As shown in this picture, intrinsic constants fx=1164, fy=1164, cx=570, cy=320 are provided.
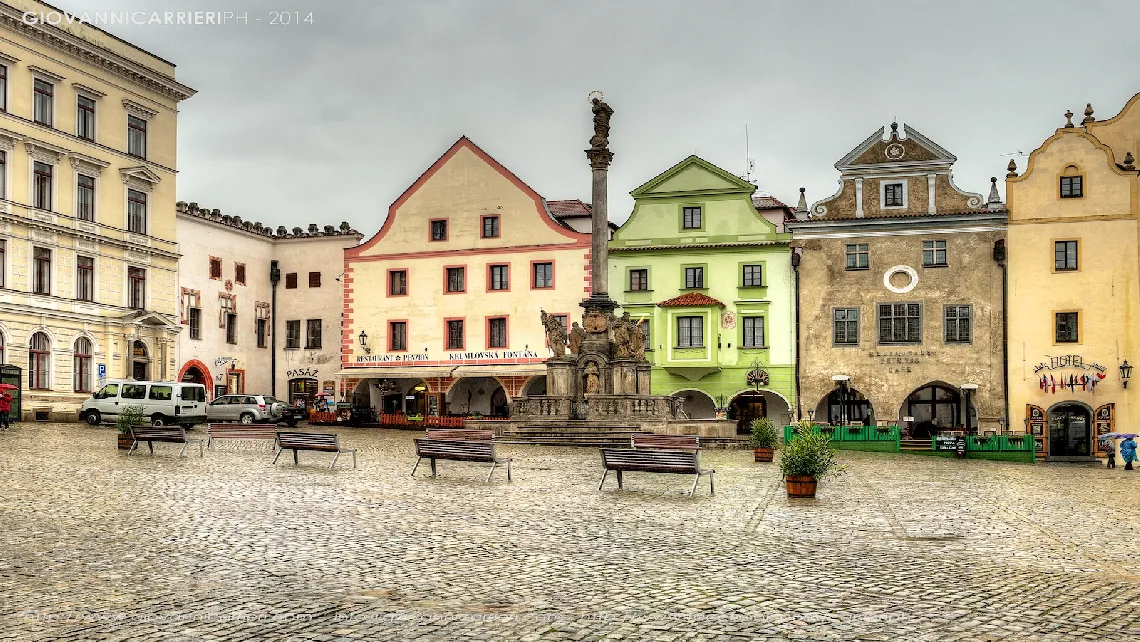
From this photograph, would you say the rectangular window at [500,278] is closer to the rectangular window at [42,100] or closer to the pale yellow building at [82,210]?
the pale yellow building at [82,210]

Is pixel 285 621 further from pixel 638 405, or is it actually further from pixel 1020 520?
pixel 638 405

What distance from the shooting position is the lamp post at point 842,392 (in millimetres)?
47469

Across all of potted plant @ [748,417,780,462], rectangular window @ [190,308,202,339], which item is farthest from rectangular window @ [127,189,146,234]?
potted plant @ [748,417,780,462]

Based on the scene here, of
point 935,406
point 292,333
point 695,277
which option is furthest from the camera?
point 292,333

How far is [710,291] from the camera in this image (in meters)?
50.2

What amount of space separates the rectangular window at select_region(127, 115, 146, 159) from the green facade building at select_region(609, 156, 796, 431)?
2054cm

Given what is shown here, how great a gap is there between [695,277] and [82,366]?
25403mm

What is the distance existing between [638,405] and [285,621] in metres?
27.4

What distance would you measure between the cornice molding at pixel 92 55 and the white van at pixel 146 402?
1352 centimetres

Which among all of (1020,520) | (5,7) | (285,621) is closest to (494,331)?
(5,7)

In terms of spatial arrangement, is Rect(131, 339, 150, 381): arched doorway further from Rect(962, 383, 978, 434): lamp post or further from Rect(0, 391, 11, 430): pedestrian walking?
Rect(962, 383, 978, 434): lamp post

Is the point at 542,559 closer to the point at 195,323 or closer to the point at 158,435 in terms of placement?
the point at 158,435

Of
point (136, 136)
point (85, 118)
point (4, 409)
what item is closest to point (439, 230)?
point (136, 136)

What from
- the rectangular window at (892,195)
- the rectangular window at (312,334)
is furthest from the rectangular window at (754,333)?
the rectangular window at (312,334)
